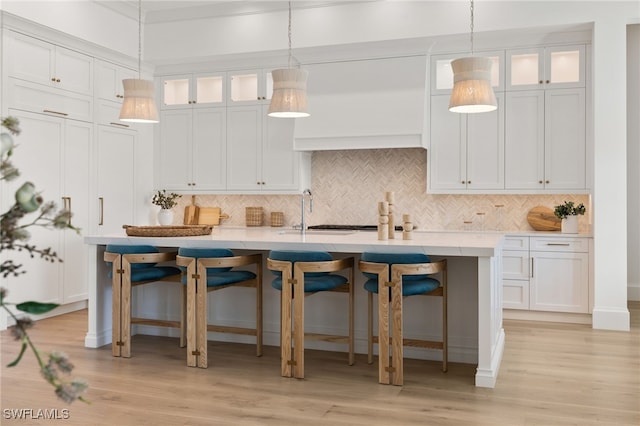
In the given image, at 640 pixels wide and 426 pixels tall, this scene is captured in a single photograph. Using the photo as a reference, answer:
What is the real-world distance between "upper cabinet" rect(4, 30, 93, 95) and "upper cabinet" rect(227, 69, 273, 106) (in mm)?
1546

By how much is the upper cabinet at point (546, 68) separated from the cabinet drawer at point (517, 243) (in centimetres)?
148

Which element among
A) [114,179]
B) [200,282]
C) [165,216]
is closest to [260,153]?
[165,216]

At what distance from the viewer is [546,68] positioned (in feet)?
19.0

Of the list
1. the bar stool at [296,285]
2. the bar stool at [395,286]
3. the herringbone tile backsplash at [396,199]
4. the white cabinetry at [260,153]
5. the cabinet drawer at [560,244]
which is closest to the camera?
the bar stool at [395,286]

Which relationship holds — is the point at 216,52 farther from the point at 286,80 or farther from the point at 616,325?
the point at 616,325

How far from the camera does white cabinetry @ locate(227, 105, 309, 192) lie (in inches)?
265

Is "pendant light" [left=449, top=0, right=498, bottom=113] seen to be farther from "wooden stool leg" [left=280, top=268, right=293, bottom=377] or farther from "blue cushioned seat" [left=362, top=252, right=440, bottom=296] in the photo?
"wooden stool leg" [left=280, top=268, right=293, bottom=377]

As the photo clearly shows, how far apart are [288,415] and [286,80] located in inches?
90.7

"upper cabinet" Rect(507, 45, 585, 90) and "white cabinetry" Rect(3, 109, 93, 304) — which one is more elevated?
"upper cabinet" Rect(507, 45, 585, 90)

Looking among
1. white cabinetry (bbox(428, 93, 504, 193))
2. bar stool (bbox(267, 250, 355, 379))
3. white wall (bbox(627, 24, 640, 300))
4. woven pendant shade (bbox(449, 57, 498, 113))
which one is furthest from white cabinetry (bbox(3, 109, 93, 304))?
white wall (bbox(627, 24, 640, 300))

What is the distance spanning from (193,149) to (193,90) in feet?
2.27

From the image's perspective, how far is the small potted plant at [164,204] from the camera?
20.8ft

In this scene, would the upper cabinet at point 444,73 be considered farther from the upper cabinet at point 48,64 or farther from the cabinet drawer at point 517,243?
the upper cabinet at point 48,64

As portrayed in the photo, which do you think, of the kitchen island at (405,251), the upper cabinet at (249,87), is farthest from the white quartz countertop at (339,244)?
the upper cabinet at (249,87)
